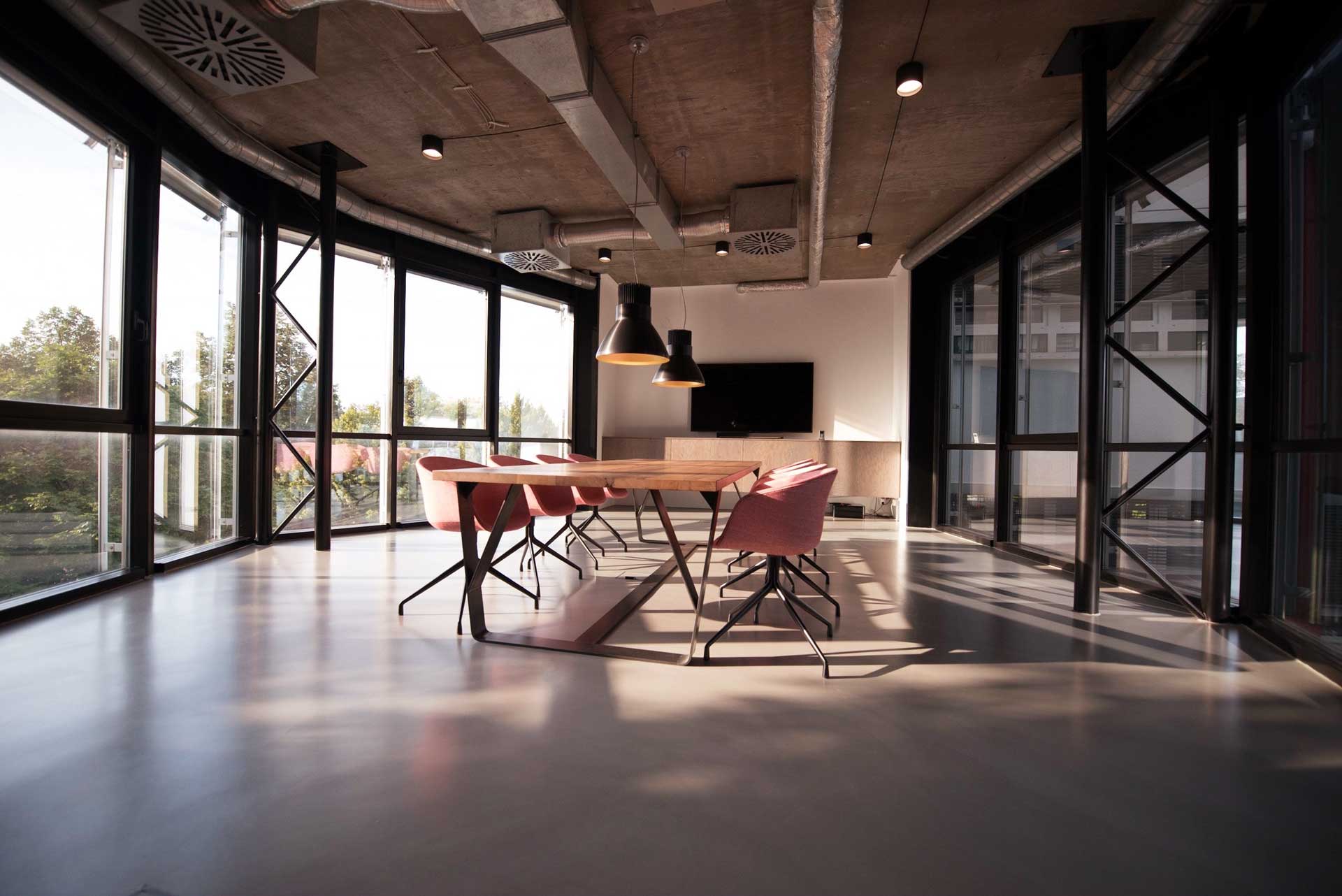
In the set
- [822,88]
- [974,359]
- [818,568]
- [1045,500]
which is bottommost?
[818,568]

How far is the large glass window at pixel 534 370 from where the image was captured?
778 cm

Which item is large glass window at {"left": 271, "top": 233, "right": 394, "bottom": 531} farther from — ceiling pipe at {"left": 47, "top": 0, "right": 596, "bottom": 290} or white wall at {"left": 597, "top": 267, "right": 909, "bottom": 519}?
white wall at {"left": 597, "top": 267, "right": 909, "bottom": 519}

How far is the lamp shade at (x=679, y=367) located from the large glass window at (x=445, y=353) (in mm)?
3063

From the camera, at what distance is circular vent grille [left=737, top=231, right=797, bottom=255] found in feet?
18.5

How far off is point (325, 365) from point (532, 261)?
7.63 feet

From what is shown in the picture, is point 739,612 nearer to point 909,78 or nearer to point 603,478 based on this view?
point 603,478

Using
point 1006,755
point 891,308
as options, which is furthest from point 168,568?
point 891,308

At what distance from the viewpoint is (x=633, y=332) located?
418 cm

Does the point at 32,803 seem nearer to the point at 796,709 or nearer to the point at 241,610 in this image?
the point at 241,610

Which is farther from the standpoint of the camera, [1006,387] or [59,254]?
[1006,387]

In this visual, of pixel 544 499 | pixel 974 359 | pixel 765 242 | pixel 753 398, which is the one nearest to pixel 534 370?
pixel 753 398

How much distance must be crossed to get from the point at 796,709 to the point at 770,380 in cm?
688

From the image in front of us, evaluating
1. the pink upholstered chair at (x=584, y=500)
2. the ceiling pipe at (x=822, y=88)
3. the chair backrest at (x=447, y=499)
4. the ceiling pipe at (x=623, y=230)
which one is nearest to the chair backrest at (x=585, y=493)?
the pink upholstered chair at (x=584, y=500)

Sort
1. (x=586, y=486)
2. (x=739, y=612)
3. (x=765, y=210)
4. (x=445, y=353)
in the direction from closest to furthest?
(x=739, y=612) < (x=586, y=486) < (x=765, y=210) < (x=445, y=353)
